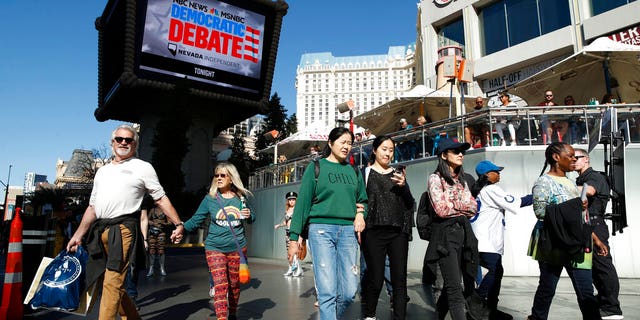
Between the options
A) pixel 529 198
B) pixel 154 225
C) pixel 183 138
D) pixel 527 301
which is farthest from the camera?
pixel 183 138

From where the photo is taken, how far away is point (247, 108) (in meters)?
31.7

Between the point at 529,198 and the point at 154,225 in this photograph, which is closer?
the point at 529,198

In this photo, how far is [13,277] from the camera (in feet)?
15.3

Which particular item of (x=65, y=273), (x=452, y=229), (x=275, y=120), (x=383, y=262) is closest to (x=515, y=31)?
(x=452, y=229)

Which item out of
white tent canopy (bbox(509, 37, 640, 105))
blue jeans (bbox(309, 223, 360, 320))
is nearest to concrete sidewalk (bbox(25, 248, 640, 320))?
blue jeans (bbox(309, 223, 360, 320))

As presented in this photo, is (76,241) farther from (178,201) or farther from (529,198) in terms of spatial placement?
(178,201)

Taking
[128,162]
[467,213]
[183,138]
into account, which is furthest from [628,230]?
[183,138]

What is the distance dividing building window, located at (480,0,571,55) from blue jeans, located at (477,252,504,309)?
72.9ft

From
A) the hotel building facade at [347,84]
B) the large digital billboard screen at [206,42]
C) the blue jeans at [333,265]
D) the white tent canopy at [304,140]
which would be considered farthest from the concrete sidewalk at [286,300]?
the hotel building facade at [347,84]

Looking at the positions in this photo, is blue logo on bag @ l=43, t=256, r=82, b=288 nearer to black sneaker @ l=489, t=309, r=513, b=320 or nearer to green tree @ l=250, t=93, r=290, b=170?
black sneaker @ l=489, t=309, r=513, b=320

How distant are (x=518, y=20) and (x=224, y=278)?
83.0 ft

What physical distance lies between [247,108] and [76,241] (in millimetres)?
28855

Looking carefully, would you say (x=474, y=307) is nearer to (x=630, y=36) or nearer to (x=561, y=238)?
(x=561, y=238)

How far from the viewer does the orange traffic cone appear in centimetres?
462
